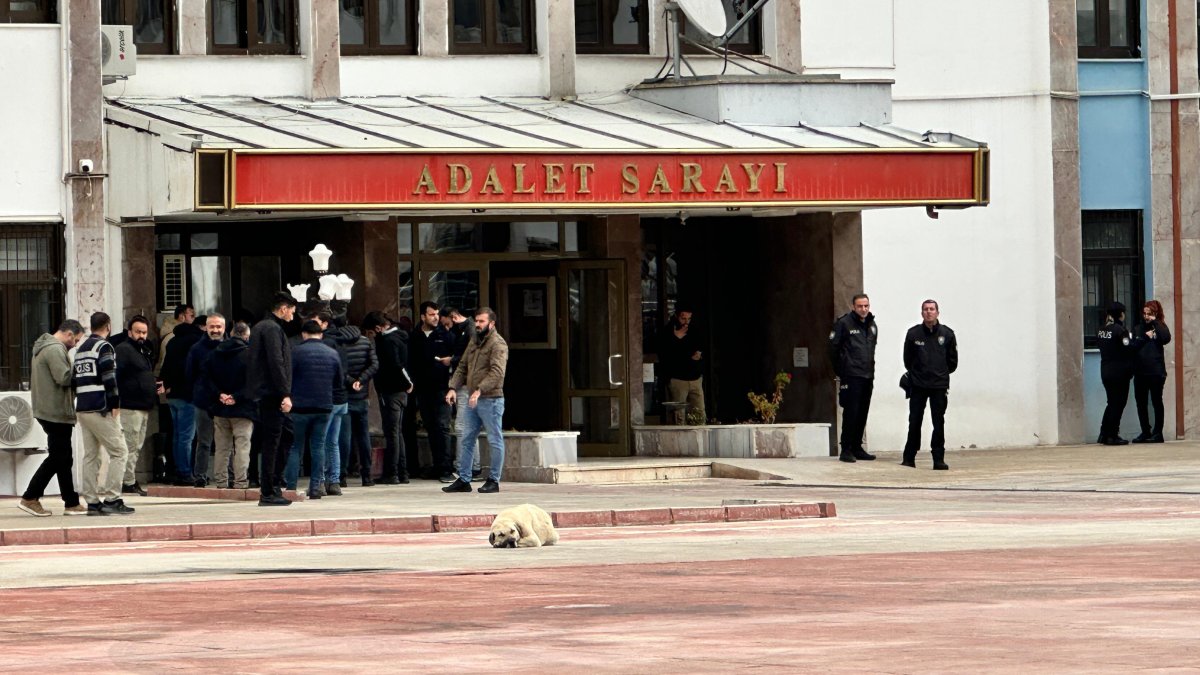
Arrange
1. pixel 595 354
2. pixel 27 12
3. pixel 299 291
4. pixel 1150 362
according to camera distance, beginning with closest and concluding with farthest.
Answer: pixel 27 12
pixel 299 291
pixel 595 354
pixel 1150 362

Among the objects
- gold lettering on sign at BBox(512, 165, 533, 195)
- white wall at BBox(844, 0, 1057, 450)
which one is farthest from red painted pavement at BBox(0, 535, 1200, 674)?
white wall at BBox(844, 0, 1057, 450)

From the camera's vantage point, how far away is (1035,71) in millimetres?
31125

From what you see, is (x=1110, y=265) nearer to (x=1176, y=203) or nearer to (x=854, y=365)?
(x=1176, y=203)

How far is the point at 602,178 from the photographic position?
87.0 ft

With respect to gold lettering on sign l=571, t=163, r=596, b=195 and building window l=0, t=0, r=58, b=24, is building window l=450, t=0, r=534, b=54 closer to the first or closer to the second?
gold lettering on sign l=571, t=163, r=596, b=195

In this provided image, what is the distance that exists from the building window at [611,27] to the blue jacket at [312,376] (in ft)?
27.9

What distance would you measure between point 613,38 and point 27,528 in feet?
42.8

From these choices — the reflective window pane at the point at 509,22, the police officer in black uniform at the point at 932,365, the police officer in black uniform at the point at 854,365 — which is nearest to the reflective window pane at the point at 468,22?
the reflective window pane at the point at 509,22

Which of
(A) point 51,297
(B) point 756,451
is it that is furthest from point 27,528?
(B) point 756,451

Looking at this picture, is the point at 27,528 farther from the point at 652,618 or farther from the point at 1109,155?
the point at 1109,155

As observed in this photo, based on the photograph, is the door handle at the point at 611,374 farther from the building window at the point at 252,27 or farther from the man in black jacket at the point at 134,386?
the man in black jacket at the point at 134,386

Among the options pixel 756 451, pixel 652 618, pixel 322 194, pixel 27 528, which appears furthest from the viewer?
pixel 756 451

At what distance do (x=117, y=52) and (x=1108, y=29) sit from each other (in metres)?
13.1

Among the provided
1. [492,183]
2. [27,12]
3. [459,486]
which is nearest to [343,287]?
[492,183]
